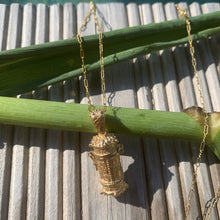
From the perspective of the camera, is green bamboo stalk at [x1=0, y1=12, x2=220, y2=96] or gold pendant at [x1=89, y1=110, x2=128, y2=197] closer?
gold pendant at [x1=89, y1=110, x2=128, y2=197]

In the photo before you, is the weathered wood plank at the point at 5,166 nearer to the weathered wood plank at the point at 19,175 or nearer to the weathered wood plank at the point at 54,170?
the weathered wood plank at the point at 19,175

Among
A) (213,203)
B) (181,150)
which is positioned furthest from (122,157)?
(213,203)

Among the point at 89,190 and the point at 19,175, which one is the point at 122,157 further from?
the point at 19,175

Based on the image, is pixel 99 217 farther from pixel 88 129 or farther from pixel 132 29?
pixel 132 29

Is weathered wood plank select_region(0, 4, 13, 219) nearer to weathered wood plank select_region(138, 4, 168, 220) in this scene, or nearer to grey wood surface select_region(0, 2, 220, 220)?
grey wood surface select_region(0, 2, 220, 220)

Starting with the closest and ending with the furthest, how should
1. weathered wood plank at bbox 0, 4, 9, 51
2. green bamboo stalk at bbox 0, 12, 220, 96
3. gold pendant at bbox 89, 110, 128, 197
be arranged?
1. gold pendant at bbox 89, 110, 128, 197
2. green bamboo stalk at bbox 0, 12, 220, 96
3. weathered wood plank at bbox 0, 4, 9, 51

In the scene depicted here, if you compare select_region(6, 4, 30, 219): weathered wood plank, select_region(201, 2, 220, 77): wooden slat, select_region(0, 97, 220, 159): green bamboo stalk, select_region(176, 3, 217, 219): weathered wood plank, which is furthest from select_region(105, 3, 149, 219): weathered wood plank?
select_region(201, 2, 220, 77): wooden slat
